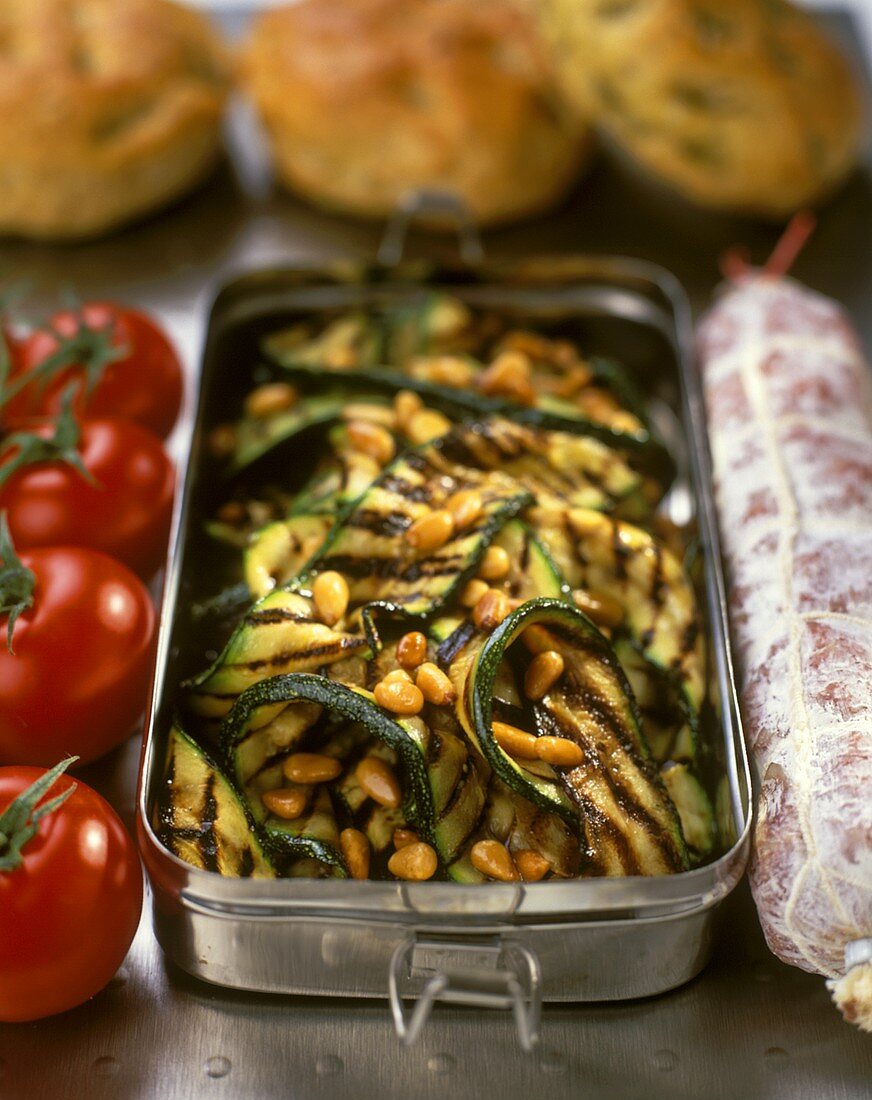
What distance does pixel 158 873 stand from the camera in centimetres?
163

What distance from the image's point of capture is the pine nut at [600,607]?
1.97m

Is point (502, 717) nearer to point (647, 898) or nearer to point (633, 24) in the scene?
point (647, 898)

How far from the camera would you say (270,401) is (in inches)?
94.7

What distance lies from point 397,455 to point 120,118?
4.35 feet

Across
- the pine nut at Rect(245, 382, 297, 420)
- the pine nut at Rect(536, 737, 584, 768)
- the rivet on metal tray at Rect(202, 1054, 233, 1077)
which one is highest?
the pine nut at Rect(536, 737, 584, 768)

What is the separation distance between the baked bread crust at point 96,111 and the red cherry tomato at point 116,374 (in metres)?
0.58

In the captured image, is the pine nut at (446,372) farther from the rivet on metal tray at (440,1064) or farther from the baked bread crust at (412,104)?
the rivet on metal tray at (440,1064)

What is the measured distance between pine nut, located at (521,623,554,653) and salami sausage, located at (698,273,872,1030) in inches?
13.2

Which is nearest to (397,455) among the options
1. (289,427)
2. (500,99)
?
(289,427)

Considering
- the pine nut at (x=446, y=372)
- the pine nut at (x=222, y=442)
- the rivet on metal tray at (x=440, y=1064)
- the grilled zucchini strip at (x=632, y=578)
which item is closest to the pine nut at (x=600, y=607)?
the grilled zucchini strip at (x=632, y=578)

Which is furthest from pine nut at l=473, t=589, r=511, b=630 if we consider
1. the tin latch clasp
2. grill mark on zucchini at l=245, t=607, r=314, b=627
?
the tin latch clasp

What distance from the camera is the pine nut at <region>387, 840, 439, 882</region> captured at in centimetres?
165

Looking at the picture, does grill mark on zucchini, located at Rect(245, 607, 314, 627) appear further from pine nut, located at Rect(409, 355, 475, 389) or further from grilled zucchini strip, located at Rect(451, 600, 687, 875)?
pine nut, located at Rect(409, 355, 475, 389)

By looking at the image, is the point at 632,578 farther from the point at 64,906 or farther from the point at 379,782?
the point at 64,906
